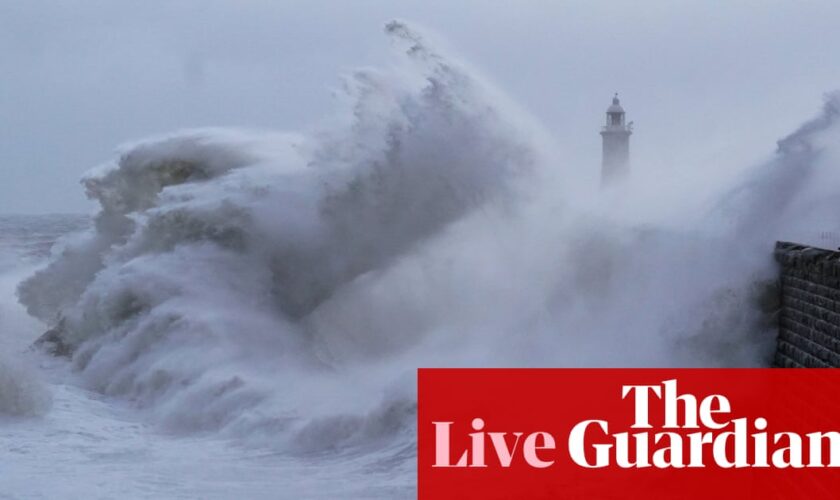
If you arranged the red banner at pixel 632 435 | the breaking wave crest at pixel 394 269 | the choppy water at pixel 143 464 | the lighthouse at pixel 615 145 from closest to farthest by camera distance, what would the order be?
the choppy water at pixel 143 464
the red banner at pixel 632 435
the breaking wave crest at pixel 394 269
the lighthouse at pixel 615 145

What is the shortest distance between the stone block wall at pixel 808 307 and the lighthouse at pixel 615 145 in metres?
14.8

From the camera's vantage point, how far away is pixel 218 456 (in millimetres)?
8875

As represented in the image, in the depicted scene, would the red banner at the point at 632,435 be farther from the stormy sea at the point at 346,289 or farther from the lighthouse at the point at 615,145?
the lighthouse at the point at 615,145

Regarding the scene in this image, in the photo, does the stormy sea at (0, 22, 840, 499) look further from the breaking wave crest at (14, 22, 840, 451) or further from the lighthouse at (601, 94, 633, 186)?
the lighthouse at (601, 94, 633, 186)

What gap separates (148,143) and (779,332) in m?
A: 10.1

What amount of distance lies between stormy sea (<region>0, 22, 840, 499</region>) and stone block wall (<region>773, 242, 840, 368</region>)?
34cm

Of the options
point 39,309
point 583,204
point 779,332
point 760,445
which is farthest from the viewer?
point 39,309

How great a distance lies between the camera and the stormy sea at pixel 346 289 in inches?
360

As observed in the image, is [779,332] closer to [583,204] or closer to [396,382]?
[396,382]

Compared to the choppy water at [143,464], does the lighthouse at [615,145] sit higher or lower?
higher

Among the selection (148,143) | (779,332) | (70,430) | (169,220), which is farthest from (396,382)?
(148,143)

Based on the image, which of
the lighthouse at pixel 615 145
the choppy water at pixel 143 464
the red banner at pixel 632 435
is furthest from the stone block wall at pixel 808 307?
the lighthouse at pixel 615 145

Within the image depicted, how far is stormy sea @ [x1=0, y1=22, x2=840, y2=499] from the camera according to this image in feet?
30.0

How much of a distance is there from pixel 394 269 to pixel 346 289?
2.05 ft
